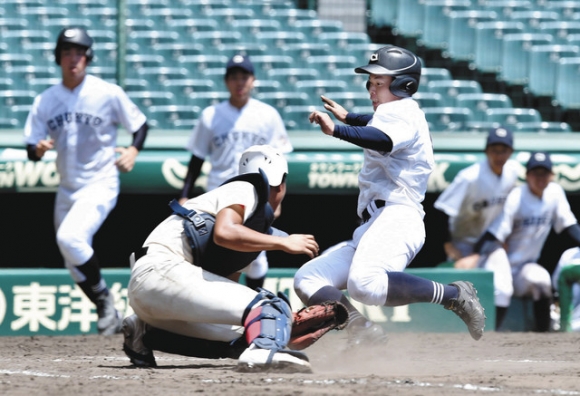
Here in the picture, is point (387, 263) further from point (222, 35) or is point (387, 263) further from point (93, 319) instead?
point (222, 35)

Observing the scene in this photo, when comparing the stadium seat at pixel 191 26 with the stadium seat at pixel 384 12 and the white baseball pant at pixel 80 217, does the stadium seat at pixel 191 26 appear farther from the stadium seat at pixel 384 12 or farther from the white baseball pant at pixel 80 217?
the white baseball pant at pixel 80 217

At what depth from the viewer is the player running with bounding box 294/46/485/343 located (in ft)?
15.3

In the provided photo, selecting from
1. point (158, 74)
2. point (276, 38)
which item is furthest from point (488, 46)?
point (158, 74)

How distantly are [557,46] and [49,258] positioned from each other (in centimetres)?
521

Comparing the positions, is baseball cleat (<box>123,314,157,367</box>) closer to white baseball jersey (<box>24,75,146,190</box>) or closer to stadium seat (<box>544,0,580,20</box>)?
white baseball jersey (<box>24,75,146,190</box>)

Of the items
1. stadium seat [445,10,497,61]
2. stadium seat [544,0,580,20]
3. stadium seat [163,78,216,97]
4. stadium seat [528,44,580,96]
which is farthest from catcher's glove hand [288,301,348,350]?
stadium seat [544,0,580,20]

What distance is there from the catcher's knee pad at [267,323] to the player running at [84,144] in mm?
2573

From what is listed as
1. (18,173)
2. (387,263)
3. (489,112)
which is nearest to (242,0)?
(489,112)

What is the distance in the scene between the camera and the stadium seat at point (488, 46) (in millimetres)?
10367

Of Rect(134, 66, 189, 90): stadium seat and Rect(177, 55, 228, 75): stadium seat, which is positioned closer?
Rect(134, 66, 189, 90): stadium seat

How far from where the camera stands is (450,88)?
9.82 m

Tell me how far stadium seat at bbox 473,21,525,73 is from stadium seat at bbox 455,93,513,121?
776 millimetres

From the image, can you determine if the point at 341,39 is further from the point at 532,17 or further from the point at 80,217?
the point at 80,217

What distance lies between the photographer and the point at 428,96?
9.41 meters
